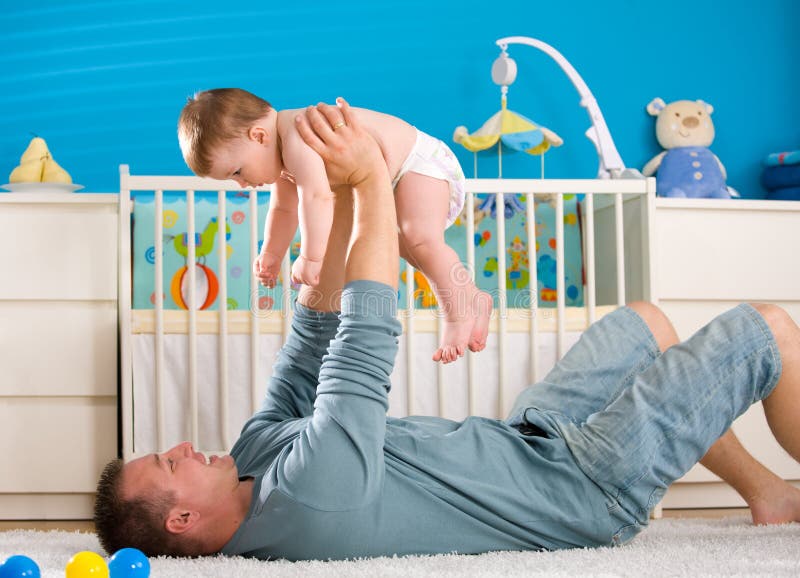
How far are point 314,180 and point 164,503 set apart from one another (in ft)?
1.53

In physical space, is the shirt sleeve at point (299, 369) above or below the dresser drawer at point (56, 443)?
above

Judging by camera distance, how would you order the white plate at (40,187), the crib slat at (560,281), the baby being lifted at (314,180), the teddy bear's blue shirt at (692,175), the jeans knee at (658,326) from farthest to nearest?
the teddy bear's blue shirt at (692,175) < the white plate at (40,187) < the crib slat at (560,281) < the jeans knee at (658,326) < the baby being lifted at (314,180)

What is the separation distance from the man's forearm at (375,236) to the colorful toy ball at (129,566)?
0.41m

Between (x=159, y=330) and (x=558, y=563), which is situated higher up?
(x=159, y=330)

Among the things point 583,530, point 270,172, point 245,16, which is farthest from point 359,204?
point 245,16

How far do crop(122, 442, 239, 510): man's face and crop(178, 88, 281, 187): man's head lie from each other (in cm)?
40

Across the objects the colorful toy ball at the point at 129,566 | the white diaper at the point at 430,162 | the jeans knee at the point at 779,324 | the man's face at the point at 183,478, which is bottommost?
the colorful toy ball at the point at 129,566

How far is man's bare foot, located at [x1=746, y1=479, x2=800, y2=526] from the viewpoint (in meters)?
1.63

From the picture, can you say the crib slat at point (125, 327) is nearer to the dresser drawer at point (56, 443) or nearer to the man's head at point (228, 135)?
the dresser drawer at point (56, 443)

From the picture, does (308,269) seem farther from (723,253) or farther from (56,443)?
(723,253)

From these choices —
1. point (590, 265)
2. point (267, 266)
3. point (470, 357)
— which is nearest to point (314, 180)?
point (267, 266)

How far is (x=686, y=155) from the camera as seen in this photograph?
9.25ft

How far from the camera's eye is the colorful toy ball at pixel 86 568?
3.28 ft

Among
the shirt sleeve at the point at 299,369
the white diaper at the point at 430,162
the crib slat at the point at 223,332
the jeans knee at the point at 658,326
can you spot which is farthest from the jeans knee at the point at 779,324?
the crib slat at the point at 223,332
